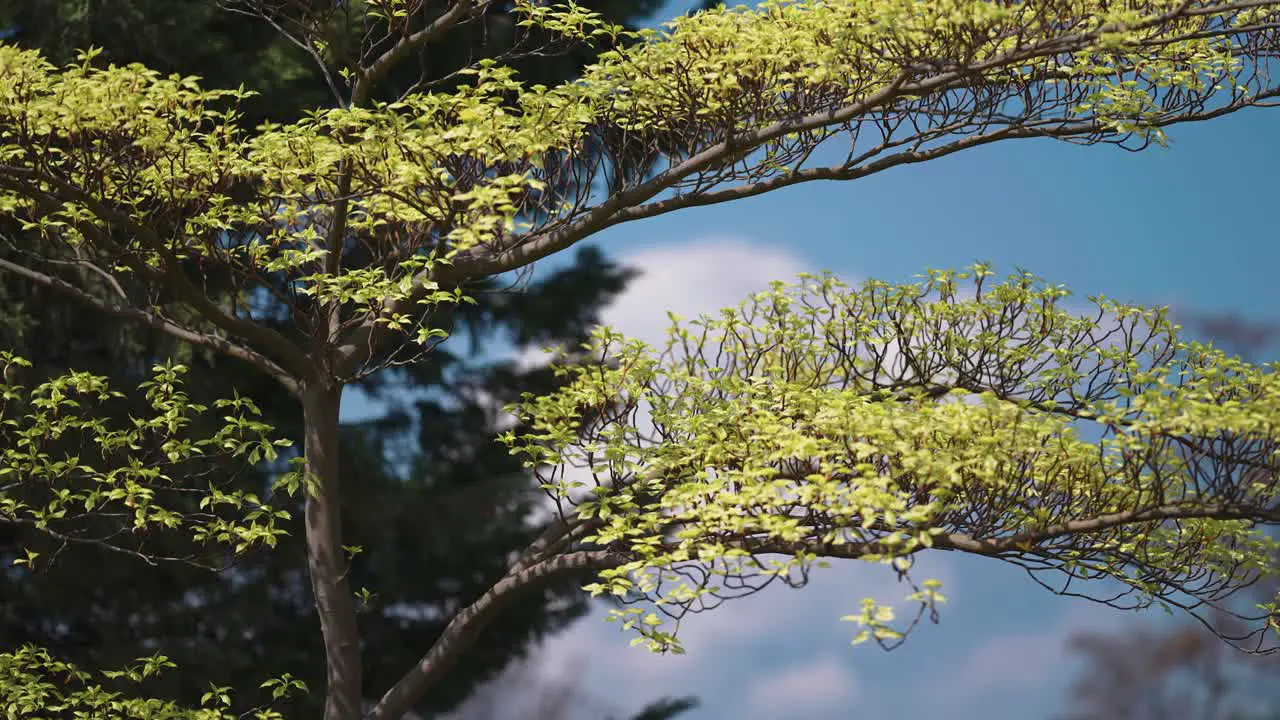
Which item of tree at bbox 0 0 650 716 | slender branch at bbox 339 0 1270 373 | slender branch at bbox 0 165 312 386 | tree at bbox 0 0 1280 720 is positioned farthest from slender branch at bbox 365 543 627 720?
tree at bbox 0 0 650 716

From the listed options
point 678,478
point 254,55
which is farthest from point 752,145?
point 254,55

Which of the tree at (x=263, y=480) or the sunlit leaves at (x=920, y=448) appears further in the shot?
the tree at (x=263, y=480)

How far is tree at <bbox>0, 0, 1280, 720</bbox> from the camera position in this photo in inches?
203

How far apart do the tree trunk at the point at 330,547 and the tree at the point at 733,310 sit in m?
0.02

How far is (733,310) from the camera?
6.62 m

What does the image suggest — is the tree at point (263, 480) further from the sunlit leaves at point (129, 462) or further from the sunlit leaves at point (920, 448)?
the sunlit leaves at point (920, 448)

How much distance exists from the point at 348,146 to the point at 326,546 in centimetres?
229

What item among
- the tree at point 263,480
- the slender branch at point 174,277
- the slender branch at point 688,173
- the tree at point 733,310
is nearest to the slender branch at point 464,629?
the tree at point 733,310

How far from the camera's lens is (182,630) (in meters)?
9.53

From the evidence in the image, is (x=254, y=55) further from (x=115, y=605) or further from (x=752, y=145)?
(x=752, y=145)

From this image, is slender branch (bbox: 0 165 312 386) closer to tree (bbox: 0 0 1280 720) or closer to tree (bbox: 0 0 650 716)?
tree (bbox: 0 0 1280 720)

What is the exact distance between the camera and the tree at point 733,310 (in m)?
5.16

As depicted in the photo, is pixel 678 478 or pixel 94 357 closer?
pixel 678 478

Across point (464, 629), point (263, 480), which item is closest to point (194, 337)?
point (464, 629)
